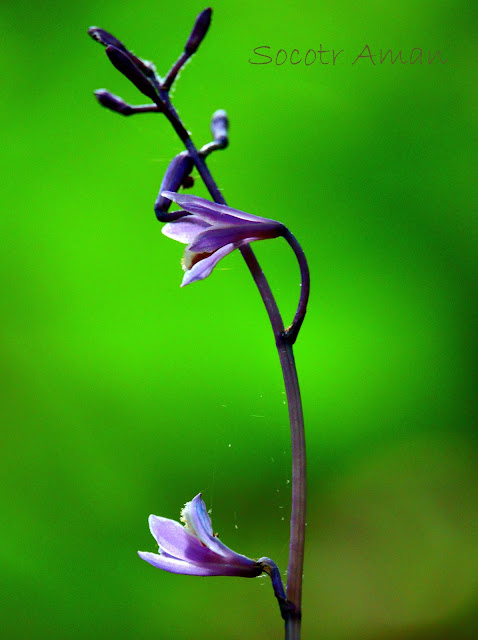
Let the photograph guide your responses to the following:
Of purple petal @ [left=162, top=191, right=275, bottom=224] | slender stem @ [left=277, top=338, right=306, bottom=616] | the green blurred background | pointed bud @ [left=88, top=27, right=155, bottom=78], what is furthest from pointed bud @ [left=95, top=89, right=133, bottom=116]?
the green blurred background

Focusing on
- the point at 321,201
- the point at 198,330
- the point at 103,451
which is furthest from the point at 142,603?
the point at 321,201

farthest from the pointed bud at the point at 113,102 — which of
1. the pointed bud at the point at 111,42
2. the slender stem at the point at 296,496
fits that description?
the slender stem at the point at 296,496

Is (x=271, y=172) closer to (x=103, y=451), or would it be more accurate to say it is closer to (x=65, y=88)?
(x=65, y=88)

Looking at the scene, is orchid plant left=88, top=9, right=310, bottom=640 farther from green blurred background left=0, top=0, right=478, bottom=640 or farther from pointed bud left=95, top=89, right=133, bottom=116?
green blurred background left=0, top=0, right=478, bottom=640

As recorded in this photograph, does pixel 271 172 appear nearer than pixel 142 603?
No

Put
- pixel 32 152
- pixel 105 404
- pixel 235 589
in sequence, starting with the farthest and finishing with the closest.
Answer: pixel 32 152, pixel 105 404, pixel 235 589

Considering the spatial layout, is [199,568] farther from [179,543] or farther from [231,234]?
[231,234]

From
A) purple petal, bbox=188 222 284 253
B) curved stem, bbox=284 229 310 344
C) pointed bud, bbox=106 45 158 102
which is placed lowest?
curved stem, bbox=284 229 310 344
